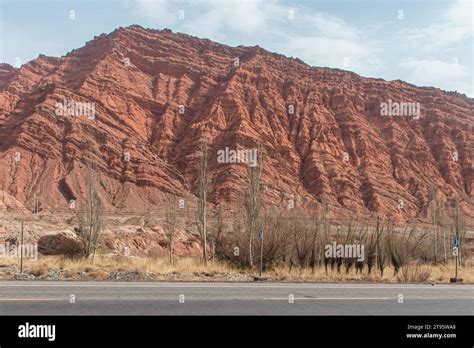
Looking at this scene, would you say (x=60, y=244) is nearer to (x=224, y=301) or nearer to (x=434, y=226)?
(x=224, y=301)

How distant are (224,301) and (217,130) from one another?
7671 centimetres

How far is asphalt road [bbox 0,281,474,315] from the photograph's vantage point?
10148 mm

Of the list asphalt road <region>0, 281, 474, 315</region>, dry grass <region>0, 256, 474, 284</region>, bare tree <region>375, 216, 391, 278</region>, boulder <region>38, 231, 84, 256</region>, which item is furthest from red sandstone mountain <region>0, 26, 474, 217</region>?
asphalt road <region>0, 281, 474, 315</region>

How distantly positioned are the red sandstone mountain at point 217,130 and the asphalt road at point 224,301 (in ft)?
178

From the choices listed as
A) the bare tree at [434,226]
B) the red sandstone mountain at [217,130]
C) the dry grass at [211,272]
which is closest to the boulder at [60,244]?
the dry grass at [211,272]

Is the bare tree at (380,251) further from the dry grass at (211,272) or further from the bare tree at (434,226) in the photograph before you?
the bare tree at (434,226)

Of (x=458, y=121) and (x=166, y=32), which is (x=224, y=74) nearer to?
(x=166, y=32)

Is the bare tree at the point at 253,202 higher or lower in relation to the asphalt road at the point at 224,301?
higher

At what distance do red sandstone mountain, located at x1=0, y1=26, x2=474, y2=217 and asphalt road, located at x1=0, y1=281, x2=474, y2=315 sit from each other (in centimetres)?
5424

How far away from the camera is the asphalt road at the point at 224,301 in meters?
10.1

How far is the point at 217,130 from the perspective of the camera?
8762cm
